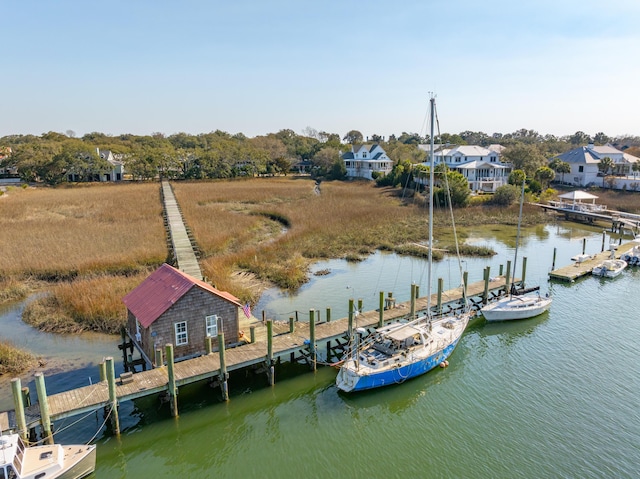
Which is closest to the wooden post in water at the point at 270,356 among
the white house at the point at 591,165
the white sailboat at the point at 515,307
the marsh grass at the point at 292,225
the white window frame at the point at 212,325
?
the white window frame at the point at 212,325

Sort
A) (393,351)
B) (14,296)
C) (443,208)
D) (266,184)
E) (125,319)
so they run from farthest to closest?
(266,184) < (443,208) < (14,296) < (125,319) < (393,351)

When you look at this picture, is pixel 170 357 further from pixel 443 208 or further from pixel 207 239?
pixel 443 208

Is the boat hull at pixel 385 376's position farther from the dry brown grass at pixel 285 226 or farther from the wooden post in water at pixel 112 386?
the dry brown grass at pixel 285 226

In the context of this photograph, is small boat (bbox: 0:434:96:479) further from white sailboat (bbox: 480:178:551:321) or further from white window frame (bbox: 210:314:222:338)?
white sailboat (bbox: 480:178:551:321)

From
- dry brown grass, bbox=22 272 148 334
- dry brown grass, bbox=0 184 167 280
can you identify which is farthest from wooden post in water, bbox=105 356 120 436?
dry brown grass, bbox=0 184 167 280

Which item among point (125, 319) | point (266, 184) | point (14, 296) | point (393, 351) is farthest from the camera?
point (266, 184)

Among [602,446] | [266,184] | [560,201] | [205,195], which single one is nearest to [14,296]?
[602,446]

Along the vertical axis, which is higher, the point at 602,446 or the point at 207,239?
the point at 207,239
